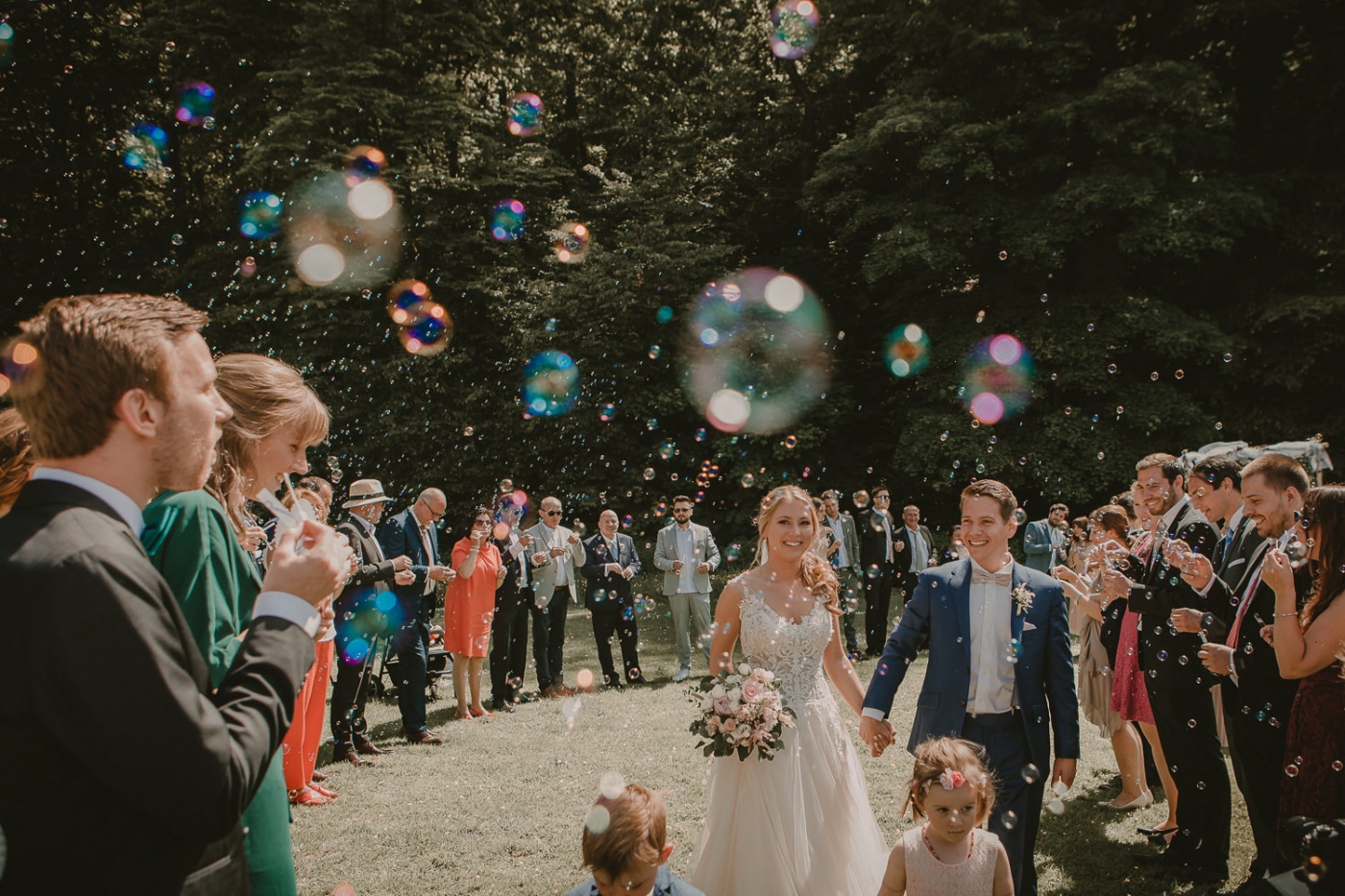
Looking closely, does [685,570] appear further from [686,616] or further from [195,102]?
[195,102]

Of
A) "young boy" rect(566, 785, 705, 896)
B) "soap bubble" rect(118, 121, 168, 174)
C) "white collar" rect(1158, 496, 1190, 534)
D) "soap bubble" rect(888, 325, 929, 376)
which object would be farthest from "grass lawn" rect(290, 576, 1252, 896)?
"soap bubble" rect(118, 121, 168, 174)

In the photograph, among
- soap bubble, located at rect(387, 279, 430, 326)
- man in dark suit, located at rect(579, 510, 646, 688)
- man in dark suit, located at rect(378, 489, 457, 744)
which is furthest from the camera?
soap bubble, located at rect(387, 279, 430, 326)

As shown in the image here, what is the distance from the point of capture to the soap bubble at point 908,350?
2084cm

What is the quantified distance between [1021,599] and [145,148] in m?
27.6

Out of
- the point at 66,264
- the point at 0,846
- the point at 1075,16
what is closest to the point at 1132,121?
the point at 1075,16

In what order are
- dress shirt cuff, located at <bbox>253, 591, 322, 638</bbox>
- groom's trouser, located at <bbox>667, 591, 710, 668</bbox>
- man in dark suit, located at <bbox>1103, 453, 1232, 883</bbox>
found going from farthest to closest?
groom's trouser, located at <bbox>667, 591, 710, 668</bbox>
man in dark suit, located at <bbox>1103, 453, 1232, 883</bbox>
dress shirt cuff, located at <bbox>253, 591, 322, 638</bbox>

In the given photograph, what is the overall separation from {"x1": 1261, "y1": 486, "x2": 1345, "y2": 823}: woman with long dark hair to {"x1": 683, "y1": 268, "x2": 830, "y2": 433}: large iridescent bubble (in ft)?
58.2

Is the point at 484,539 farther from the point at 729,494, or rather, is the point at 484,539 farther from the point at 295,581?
the point at 729,494

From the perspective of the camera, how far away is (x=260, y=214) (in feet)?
68.8

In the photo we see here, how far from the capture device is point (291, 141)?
2003cm

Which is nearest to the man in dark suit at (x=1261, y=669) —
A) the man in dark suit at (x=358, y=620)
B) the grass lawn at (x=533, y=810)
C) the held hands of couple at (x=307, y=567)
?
the grass lawn at (x=533, y=810)

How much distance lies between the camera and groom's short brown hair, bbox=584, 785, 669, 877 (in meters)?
2.67

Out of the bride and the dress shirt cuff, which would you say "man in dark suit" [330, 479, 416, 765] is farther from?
the dress shirt cuff

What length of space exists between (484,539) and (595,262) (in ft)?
45.1
